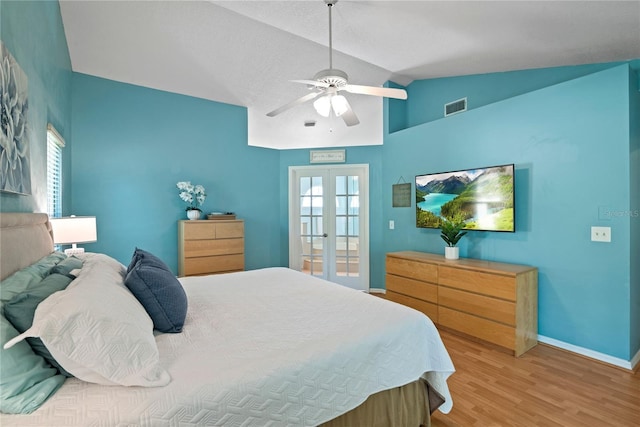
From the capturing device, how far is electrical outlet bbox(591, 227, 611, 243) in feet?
8.05

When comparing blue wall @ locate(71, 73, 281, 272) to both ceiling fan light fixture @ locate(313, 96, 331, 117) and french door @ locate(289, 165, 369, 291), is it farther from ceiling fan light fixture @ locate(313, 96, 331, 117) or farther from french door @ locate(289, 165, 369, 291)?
ceiling fan light fixture @ locate(313, 96, 331, 117)

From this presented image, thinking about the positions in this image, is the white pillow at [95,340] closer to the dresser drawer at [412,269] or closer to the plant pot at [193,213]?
the dresser drawer at [412,269]

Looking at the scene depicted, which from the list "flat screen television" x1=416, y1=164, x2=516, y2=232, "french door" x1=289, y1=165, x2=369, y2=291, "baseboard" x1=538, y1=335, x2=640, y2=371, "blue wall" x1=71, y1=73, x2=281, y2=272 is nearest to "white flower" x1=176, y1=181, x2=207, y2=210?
"blue wall" x1=71, y1=73, x2=281, y2=272

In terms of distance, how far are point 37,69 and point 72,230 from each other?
1.09 m

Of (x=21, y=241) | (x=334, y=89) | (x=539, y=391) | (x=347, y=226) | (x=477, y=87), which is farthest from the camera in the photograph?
(x=347, y=226)

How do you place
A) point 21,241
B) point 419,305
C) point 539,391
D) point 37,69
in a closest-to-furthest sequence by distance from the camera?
point 21,241, point 37,69, point 539,391, point 419,305

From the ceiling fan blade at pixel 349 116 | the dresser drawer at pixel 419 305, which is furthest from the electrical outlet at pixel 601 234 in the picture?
the ceiling fan blade at pixel 349 116

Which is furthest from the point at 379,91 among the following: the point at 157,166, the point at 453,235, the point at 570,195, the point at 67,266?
the point at 157,166

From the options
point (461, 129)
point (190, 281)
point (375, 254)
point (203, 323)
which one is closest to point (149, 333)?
point (203, 323)

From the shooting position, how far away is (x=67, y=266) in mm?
1549

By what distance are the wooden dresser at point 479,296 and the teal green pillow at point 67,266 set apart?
2.89 meters

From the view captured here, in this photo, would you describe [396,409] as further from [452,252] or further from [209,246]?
[209,246]

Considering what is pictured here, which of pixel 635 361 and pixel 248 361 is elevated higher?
pixel 248 361

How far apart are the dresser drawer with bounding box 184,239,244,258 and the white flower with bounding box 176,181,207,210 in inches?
20.2
